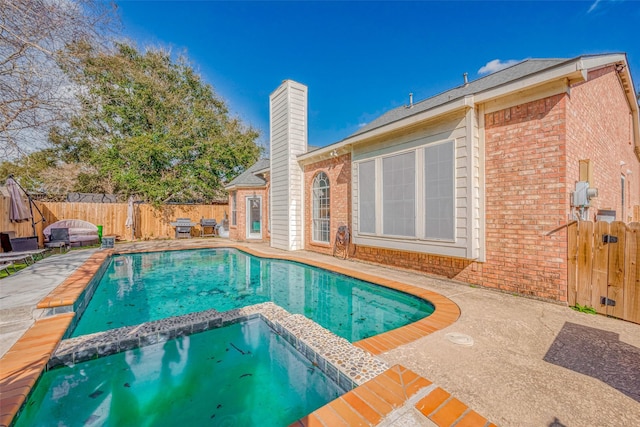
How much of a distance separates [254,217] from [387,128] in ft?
30.5

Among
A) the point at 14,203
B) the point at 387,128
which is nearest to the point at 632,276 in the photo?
the point at 387,128

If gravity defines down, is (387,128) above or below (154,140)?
below

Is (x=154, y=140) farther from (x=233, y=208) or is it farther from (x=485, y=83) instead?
(x=485, y=83)

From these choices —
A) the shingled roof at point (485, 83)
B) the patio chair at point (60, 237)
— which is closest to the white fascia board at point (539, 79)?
the shingled roof at point (485, 83)

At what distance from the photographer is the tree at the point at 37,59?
4.95 m

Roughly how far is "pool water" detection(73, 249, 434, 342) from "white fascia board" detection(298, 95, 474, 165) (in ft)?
12.2

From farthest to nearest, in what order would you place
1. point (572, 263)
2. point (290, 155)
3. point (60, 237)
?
1. point (60, 237)
2. point (290, 155)
3. point (572, 263)

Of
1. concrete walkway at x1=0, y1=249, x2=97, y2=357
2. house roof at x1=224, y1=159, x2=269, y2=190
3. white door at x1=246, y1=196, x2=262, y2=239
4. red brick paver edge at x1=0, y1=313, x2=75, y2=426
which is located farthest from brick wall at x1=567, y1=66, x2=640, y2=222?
white door at x1=246, y1=196, x2=262, y2=239

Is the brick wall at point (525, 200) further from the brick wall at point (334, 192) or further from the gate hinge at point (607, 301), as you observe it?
the brick wall at point (334, 192)

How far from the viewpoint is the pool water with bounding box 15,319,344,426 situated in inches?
92.8

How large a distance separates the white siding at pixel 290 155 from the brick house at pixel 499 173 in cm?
246

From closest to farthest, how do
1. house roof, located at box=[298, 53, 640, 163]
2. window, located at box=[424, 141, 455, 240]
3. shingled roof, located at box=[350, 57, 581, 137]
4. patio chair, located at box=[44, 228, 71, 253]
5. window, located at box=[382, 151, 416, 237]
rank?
house roof, located at box=[298, 53, 640, 163], window, located at box=[424, 141, 455, 240], shingled roof, located at box=[350, 57, 581, 137], window, located at box=[382, 151, 416, 237], patio chair, located at box=[44, 228, 71, 253]

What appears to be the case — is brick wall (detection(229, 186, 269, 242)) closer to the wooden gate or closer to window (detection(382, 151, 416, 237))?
window (detection(382, 151, 416, 237))

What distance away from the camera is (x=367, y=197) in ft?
23.8
